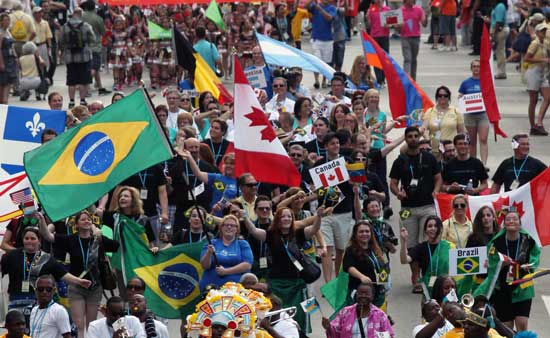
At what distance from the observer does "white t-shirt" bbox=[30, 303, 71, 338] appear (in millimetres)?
12922

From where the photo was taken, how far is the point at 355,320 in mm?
12922

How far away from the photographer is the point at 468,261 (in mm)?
13922

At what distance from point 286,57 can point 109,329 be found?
32.1 feet

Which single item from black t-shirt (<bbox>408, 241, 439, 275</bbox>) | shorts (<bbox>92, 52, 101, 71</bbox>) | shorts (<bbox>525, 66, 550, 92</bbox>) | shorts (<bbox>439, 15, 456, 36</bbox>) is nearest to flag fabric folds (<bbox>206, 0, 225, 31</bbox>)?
shorts (<bbox>92, 52, 101, 71</bbox>)

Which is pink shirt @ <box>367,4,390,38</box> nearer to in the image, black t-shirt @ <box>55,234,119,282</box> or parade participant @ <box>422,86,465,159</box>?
parade participant @ <box>422,86,465,159</box>

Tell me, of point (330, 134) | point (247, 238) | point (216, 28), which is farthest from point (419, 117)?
point (216, 28)

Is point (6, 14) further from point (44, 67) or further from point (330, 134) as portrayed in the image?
point (330, 134)

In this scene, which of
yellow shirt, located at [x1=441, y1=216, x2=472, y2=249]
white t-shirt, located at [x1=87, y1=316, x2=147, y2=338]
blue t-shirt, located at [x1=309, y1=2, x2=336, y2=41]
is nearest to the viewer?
white t-shirt, located at [x1=87, y1=316, x2=147, y2=338]

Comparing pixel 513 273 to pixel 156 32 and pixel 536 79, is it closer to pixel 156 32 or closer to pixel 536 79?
pixel 536 79

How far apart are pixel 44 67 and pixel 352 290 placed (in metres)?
15.9

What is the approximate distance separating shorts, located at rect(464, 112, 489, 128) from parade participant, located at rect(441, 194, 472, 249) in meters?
5.38

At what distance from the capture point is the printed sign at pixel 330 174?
15758 millimetres

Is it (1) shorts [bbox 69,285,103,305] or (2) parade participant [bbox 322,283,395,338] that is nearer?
(2) parade participant [bbox 322,283,395,338]

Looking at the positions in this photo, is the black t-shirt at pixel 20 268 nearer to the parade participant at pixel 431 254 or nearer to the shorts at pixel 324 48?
the parade participant at pixel 431 254
